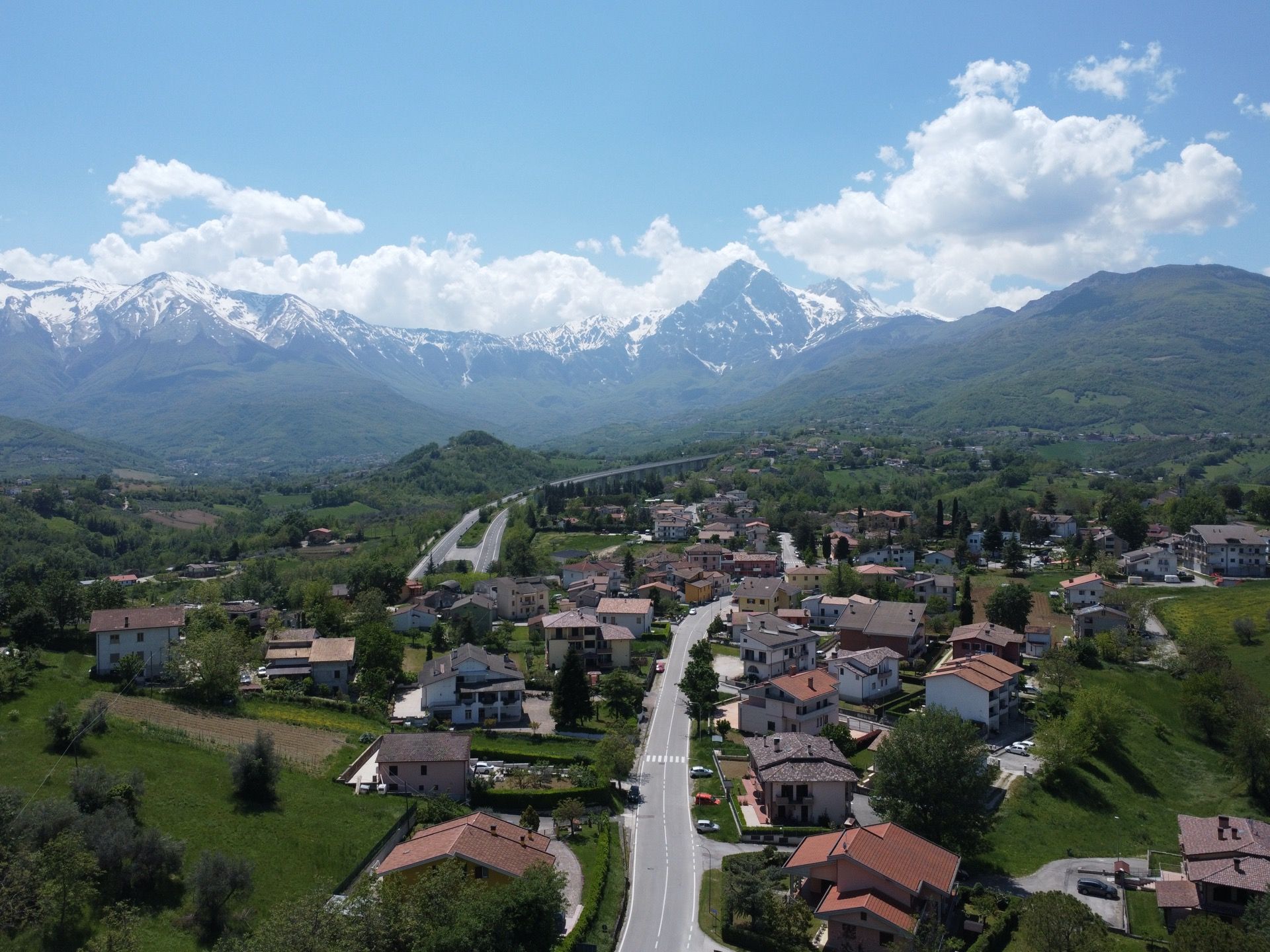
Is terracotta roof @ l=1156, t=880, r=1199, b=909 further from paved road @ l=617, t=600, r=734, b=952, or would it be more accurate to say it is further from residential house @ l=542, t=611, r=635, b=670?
residential house @ l=542, t=611, r=635, b=670

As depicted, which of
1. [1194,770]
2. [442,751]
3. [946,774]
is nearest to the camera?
[946,774]

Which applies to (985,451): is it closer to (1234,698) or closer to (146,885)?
(1234,698)

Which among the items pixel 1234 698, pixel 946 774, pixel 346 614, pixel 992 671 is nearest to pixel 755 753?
pixel 946 774

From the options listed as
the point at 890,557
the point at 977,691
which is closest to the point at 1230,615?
the point at 890,557

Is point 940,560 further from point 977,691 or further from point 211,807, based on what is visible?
point 211,807

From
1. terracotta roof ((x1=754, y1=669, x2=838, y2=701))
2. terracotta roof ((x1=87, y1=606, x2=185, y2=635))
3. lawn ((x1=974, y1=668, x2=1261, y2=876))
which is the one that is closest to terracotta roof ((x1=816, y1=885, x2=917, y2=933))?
lawn ((x1=974, y1=668, x2=1261, y2=876))

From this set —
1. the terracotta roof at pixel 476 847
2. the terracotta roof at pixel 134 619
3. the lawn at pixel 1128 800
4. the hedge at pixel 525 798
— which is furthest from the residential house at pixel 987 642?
the terracotta roof at pixel 134 619

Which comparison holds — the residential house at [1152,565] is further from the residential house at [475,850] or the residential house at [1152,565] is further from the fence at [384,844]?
the fence at [384,844]
